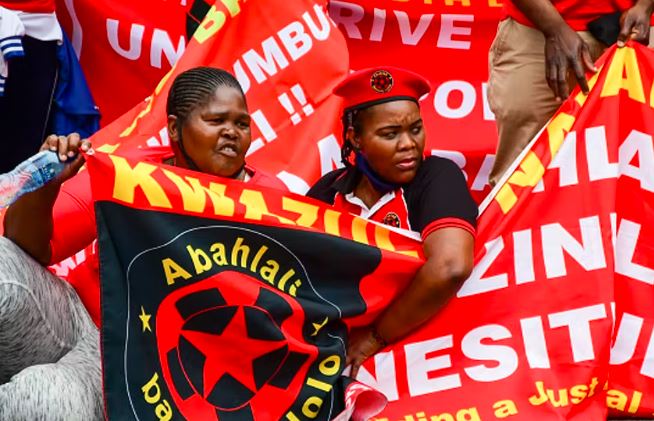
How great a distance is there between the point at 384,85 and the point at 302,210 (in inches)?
21.1

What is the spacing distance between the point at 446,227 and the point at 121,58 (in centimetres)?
262

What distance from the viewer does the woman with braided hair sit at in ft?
10.6

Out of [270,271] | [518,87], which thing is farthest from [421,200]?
[518,87]

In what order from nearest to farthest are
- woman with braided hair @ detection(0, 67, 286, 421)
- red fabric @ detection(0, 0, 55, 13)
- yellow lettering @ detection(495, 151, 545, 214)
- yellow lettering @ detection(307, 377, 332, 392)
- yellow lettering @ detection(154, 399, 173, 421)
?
woman with braided hair @ detection(0, 67, 286, 421) → yellow lettering @ detection(154, 399, 173, 421) → yellow lettering @ detection(307, 377, 332, 392) → yellow lettering @ detection(495, 151, 545, 214) → red fabric @ detection(0, 0, 55, 13)

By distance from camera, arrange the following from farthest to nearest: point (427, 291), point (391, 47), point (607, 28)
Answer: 1. point (391, 47)
2. point (607, 28)
3. point (427, 291)

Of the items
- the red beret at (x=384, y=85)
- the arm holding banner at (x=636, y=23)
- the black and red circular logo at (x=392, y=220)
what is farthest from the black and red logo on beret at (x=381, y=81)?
the arm holding banner at (x=636, y=23)

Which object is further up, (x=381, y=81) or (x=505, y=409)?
(x=381, y=81)

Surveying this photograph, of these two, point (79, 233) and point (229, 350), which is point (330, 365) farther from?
point (79, 233)

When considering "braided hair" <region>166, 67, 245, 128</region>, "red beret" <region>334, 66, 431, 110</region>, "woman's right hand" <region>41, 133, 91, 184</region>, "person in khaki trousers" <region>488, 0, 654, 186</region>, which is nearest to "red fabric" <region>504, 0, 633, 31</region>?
"person in khaki trousers" <region>488, 0, 654, 186</region>

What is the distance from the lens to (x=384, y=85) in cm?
386

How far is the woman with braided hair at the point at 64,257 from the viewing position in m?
3.24

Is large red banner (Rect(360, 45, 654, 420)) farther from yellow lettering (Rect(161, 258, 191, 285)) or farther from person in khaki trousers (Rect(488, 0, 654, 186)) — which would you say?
yellow lettering (Rect(161, 258, 191, 285))

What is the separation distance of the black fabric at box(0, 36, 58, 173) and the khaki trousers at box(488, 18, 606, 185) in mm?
2154

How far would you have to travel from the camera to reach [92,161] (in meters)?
3.36
